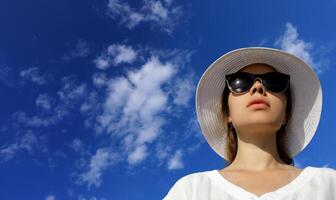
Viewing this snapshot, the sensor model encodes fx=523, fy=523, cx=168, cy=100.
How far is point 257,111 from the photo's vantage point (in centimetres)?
535

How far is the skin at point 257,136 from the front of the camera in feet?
17.1

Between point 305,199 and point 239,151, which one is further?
point 239,151

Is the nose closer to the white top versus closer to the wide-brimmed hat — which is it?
the wide-brimmed hat

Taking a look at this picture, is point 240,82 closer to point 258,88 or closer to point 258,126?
point 258,88

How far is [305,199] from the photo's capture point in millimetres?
4656

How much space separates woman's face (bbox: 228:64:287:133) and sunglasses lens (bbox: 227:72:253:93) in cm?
6

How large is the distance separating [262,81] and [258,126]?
1.69 feet

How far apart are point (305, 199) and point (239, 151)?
1148 mm

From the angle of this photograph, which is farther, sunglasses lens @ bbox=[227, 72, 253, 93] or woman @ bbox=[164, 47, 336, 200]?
sunglasses lens @ bbox=[227, 72, 253, 93]

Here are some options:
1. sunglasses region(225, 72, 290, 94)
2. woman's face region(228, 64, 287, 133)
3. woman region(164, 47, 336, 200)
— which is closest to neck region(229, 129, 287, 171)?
woman region(164, 47, 336, 200)

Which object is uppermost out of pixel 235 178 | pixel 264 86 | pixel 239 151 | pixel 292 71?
pixel 292 71

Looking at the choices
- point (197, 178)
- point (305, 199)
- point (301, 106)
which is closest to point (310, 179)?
point (305, 199)

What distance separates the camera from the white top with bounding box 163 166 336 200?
4.71 m

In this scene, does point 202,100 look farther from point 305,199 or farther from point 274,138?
point 305,199
